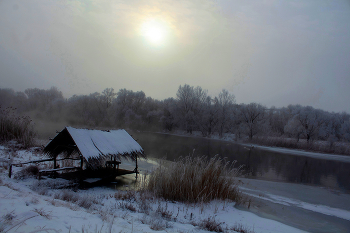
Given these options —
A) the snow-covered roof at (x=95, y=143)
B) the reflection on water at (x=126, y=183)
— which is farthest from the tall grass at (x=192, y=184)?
the snow-covered roof at (x=95, y=143)

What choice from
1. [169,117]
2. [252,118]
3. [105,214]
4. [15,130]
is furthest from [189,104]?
[105,214]

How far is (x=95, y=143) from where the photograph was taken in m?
9.17

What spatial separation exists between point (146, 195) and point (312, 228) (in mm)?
5606

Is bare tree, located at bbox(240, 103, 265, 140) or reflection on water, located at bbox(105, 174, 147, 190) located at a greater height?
bare tree, located at bbox(240, 103, 265, 140)

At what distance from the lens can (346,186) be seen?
15.1 meters

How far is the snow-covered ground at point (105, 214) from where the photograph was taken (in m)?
3.42

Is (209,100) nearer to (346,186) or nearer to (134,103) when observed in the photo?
(134,103)

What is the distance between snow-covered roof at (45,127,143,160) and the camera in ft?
27.7

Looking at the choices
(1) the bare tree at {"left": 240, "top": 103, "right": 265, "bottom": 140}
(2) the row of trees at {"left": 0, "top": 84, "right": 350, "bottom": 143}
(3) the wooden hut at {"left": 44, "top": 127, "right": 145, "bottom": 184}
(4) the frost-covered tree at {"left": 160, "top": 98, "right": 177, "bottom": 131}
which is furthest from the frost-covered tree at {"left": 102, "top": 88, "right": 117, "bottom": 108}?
(3) the wooden hut at {"left": 44, "top": 127, "right": 145, "bottom": 184}

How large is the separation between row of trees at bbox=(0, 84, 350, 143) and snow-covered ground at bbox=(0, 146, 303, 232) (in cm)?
4249

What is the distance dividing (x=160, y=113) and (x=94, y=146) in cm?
5102

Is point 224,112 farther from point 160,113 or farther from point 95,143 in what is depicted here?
point 95,143

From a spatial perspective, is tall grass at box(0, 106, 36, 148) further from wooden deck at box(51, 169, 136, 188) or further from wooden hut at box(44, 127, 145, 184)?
wooden deck at box(51, 169, 136, 188)

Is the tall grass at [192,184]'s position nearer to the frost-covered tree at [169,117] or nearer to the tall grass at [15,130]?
the tall grass at [15,130]
